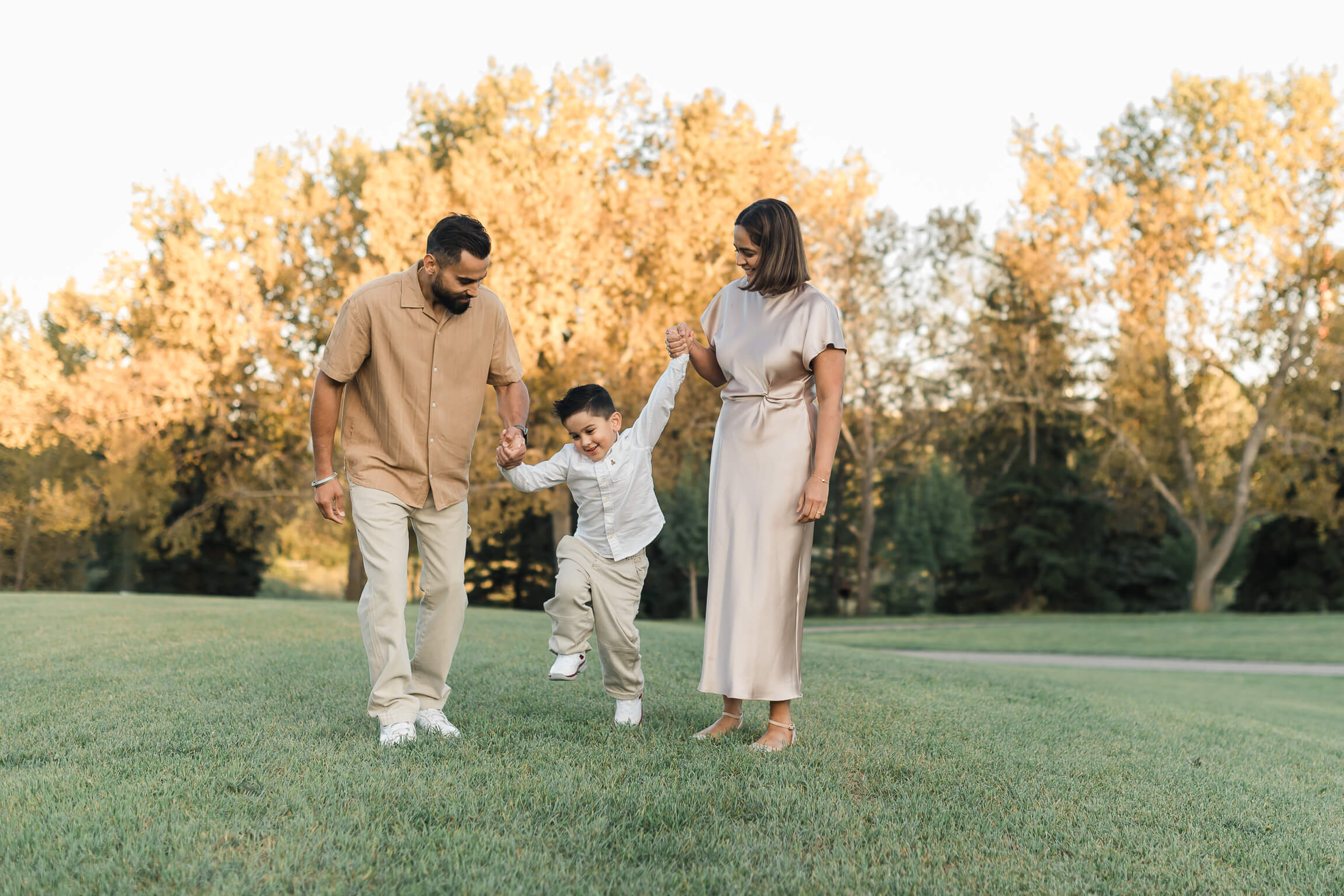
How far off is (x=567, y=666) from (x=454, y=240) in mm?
2050

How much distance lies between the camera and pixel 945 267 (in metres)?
31.2

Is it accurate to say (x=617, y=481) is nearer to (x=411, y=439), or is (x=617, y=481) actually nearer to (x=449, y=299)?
(x=411, y=439)

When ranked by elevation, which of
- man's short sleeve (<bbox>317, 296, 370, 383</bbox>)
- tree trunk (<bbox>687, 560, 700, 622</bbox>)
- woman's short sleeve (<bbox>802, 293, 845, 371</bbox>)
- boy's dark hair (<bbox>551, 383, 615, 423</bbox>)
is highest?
woman's short sleeve (<bbox>802, 293, 845, 371</bbox>)

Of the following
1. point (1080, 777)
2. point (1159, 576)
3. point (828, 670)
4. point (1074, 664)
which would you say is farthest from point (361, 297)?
point (1159, 576)

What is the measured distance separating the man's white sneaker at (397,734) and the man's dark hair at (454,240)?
2.01m

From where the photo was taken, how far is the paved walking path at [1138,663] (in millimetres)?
14039

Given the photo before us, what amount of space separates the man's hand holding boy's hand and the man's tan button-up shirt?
0.17 m

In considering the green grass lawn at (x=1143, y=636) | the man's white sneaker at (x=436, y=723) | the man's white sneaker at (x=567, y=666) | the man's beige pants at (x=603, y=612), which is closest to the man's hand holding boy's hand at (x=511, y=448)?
the man's beige pants at (x=603, y=612)

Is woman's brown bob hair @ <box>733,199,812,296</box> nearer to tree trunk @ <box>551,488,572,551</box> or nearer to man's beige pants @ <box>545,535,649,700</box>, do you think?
man's beige pants @ <box>545,535,649,700</box>

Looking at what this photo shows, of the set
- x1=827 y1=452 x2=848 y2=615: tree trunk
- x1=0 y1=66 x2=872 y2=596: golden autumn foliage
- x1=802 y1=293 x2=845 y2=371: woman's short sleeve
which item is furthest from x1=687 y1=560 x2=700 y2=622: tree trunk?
x1=802 y1=293 x2=845 y2=371: woman's short sleeve

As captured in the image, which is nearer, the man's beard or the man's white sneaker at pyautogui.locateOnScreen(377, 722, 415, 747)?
the man's white sneaker at pyautogui.locateOnScreen(377, 722, 415, 747)

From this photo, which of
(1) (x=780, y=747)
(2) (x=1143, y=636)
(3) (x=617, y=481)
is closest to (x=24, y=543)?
(2) (x=1143, y=636)

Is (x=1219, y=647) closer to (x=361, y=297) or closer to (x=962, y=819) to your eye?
(x=962, y=819)

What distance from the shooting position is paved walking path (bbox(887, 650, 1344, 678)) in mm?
14039
